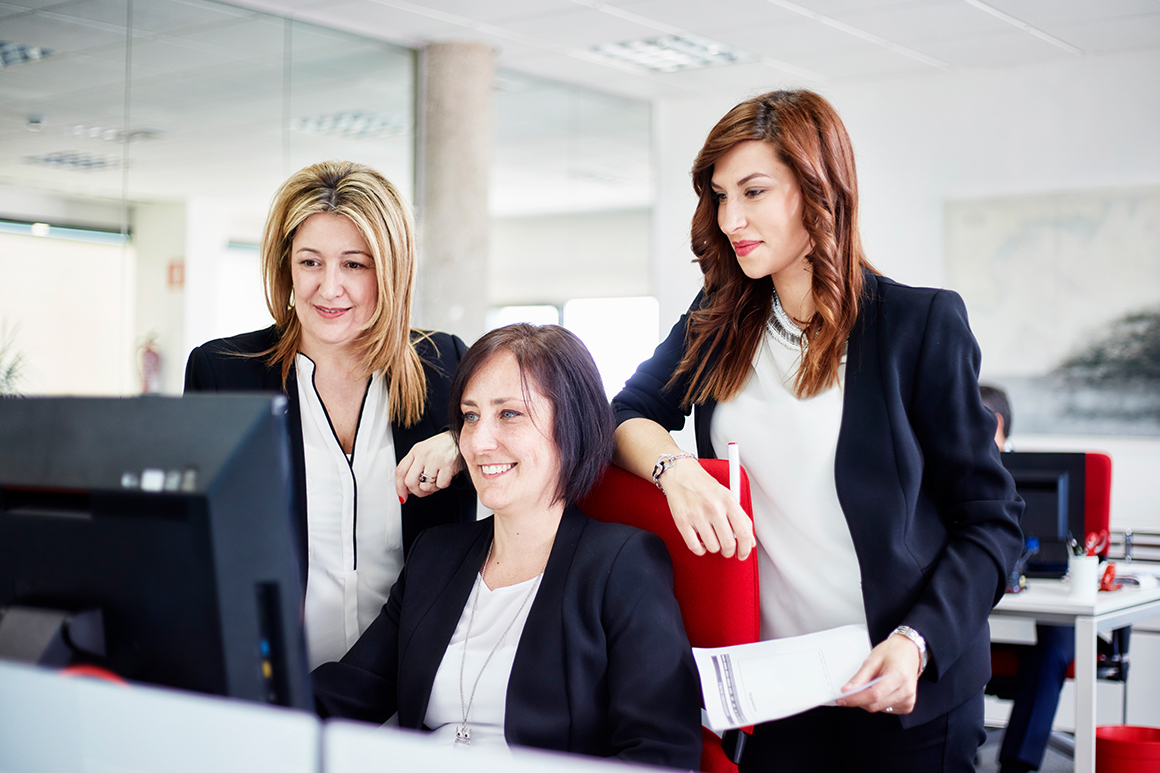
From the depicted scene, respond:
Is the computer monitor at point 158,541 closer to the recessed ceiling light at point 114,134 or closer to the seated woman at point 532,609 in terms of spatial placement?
the seated woman at point 532,609

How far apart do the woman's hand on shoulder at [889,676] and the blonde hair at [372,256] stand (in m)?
0.85

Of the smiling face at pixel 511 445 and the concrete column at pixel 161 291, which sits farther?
the concrete column at pixel 161 291

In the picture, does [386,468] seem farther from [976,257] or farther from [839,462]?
[976,257]

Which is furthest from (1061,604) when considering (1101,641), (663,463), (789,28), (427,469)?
(789,28)

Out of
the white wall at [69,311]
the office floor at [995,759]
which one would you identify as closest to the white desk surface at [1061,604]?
the office floor at [995,759]

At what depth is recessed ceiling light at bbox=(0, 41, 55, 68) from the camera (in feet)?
14.2

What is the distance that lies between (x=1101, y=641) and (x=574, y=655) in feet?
9.47

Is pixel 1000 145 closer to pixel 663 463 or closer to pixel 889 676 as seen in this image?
pixel 663 463

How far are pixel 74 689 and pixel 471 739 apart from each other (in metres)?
0.81

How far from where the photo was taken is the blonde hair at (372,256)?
66.6 inches

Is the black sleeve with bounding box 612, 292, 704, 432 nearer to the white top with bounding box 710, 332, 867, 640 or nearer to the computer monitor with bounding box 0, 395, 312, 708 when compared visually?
the white top with bounding box 710, 332, 867, 640

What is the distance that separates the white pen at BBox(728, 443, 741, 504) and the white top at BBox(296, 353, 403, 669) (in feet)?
1.97

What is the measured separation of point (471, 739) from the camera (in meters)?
1.56

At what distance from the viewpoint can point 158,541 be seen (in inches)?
32.3
